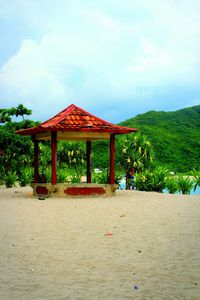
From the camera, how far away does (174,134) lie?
229 ft

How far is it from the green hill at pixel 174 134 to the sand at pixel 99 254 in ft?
141

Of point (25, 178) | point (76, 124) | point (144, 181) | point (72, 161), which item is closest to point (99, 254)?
point (76, 124)

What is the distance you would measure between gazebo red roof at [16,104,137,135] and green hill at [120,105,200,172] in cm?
3613

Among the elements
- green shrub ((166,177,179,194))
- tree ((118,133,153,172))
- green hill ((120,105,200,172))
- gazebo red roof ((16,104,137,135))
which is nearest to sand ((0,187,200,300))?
gazebo red roof ((16,104,137,135))

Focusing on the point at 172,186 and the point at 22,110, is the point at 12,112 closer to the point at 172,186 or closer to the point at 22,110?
the point at 22,110

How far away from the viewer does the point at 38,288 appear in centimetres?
548

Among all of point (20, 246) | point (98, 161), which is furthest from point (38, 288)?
point (98, 161)

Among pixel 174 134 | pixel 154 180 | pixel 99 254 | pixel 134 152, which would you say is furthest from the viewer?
pixel 174 134

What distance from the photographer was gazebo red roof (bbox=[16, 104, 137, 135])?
17.2 m

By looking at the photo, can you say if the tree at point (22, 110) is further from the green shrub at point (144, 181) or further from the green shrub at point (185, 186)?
the green shrub at point (185, 186)

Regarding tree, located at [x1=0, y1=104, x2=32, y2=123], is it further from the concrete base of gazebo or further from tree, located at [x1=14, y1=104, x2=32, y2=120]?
the concrete base of gazebo

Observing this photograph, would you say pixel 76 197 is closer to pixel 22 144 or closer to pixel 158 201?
pixel 158 201

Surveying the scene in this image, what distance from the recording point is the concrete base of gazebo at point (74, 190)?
17.6 m

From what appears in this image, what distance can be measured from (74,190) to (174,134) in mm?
53641
